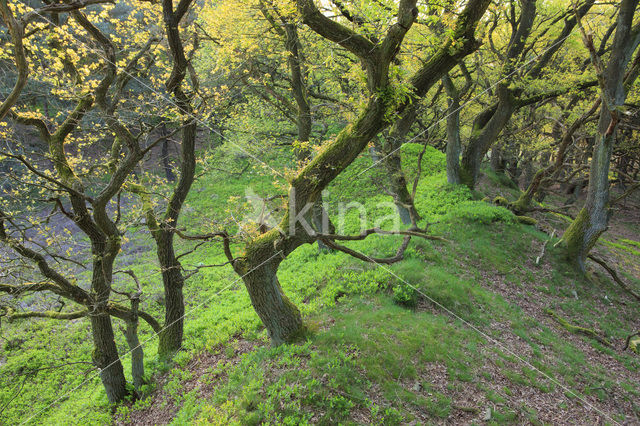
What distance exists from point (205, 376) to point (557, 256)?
11.7 metres

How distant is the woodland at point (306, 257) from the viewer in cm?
562

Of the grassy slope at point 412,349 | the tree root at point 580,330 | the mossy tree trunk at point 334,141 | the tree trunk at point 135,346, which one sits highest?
the mossy tree trunk at point 334,141

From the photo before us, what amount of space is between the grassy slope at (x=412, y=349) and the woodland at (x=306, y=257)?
0.05 meters

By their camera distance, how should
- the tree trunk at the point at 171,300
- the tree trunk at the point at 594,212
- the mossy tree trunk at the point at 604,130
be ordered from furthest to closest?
the tree trunk at the point at 594,212
the mossy tree trunk at the point at 604,130
the tree trunk at the point at 171,300

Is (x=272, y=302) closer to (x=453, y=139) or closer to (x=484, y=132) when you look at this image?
(x=453, y=139)

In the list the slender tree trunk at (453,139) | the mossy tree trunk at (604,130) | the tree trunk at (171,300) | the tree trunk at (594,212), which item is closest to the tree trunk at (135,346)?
the tree trunk at (171,300)

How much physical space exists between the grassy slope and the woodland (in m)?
0.05

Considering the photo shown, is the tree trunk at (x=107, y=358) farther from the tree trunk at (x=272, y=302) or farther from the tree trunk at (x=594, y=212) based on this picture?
the tree trunk at (x=594, y=212)

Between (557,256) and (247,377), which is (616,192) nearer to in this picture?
(557,256)

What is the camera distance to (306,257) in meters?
12.9

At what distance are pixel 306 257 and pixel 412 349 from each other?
21.6 ft

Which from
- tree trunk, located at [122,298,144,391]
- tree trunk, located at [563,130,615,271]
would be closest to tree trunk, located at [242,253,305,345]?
tree trunk, located at [122,298,144,391]

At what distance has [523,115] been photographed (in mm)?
19062

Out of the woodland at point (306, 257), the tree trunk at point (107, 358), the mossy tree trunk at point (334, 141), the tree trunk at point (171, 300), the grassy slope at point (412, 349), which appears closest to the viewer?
the mossy tree trunk at point (334, 141)
